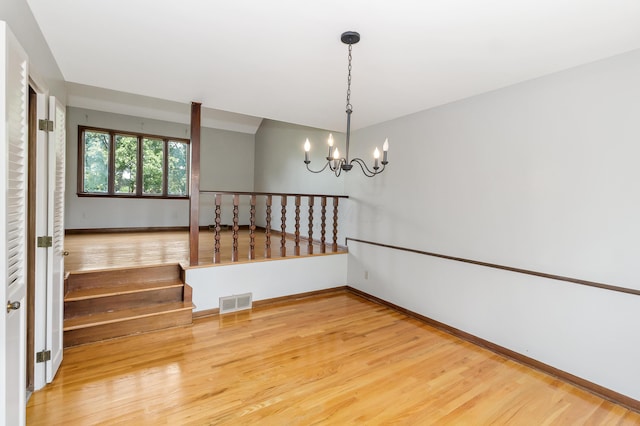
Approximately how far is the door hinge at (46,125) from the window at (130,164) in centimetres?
505

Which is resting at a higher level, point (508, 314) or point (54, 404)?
point (508, 314)

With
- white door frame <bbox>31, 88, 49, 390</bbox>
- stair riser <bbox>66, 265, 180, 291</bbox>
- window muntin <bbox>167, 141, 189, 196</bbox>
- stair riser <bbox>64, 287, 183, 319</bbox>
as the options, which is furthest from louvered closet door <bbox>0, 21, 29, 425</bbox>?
window muntin <bbox>167, 141, 189, 196</bbox>

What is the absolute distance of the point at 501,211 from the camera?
9.88ft

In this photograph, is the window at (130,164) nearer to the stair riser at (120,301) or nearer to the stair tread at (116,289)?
the stair tread at (116,289)

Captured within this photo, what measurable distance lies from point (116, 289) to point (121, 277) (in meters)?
0.19

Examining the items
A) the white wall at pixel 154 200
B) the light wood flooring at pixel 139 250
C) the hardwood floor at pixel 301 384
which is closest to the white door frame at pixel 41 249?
the hardwood floor at pixel 301 384

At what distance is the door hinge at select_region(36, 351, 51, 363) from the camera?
7.23 ft

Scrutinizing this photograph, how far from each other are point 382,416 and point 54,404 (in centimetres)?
216

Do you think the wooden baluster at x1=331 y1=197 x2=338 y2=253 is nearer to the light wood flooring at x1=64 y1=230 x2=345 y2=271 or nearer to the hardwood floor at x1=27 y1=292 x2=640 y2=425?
the light wood flooring at x1=64 y1=230 x2=345 y2=271

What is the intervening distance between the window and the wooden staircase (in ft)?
12.5

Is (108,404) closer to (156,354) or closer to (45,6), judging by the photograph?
(156,354)

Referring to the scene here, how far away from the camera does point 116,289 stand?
11.1ft

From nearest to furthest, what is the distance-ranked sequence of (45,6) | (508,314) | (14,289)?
(14,289)
(45,6)
(508,314)

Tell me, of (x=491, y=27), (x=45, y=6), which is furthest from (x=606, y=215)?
(x=45, y=6)
